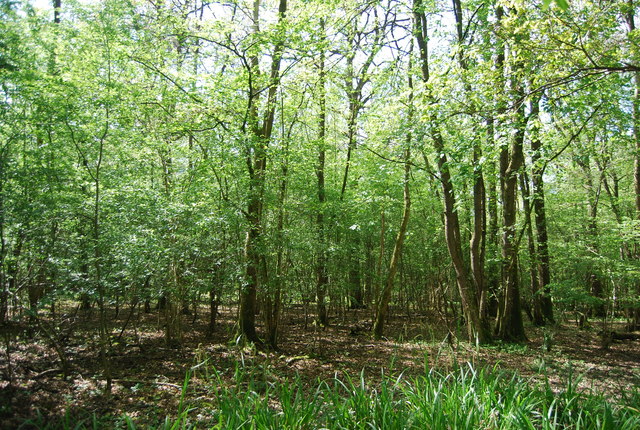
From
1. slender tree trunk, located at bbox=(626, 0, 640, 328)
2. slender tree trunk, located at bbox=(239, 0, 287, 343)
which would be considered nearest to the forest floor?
slender tree trunk, located at bbox=(239, 0, 287, 343)

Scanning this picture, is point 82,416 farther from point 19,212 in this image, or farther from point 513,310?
point 513,310

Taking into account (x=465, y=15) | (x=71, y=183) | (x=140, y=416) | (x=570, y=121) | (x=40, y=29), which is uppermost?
(x=40, y=29)

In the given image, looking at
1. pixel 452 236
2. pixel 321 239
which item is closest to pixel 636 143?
pixel 452 236

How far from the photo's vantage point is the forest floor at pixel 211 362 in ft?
14.4

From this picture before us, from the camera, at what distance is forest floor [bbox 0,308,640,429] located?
14.4ft

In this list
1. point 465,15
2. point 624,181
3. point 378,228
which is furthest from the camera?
point 624,181

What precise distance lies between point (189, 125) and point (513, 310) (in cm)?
836

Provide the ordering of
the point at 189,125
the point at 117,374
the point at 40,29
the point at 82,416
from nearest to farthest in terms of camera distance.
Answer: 1. the point at 82,416
2. the point at 117,374
3. the point at 189,125
4. the point at 40,29

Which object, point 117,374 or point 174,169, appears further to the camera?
point 174,169

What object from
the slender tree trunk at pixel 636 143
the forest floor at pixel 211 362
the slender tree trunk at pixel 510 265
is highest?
the slender tree trunk at pixel 636 143

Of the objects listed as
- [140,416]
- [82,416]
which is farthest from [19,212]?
[140,416]

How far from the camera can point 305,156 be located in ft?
30.2

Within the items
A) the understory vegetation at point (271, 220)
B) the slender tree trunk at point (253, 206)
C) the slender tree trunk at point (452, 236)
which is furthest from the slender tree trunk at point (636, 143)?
the slender tree trunk at point (253, 206)

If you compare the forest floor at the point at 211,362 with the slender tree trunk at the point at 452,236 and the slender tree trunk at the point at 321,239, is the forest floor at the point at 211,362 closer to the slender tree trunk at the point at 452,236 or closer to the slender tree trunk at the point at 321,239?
the slender tree trunk at the point at 452,236
